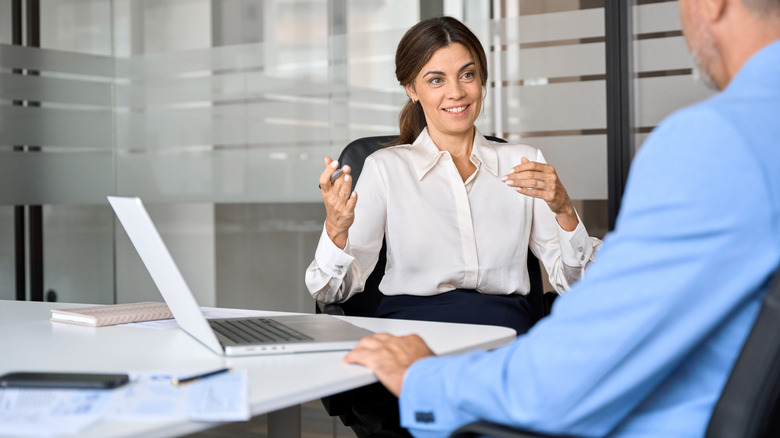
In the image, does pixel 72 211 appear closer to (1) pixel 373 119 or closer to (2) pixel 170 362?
(1) pixel 373 119

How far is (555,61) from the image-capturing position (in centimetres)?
373

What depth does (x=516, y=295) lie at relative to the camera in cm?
250

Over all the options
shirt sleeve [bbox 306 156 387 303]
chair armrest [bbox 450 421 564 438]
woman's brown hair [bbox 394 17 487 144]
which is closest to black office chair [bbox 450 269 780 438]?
chair armrest [bbox 450 421 564 438]

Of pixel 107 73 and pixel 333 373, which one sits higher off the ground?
pixel 107 73

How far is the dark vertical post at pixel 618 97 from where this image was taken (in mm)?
3582

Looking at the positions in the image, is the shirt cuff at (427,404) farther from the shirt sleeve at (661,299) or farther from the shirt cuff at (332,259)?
the shirt cuff at (332,259)

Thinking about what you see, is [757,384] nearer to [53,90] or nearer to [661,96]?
[661,96]

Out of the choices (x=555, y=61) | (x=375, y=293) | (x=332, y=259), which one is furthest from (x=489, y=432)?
(x=555, y=61)

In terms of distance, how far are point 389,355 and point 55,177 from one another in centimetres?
415

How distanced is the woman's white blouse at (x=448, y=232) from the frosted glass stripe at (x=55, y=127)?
9.41 ft

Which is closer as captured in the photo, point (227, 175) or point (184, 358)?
point (184, 358)

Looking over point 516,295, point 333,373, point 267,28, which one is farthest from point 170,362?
point 267,28

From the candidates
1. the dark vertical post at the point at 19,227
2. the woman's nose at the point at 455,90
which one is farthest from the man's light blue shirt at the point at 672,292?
the dark vertical post at the point at 19,227

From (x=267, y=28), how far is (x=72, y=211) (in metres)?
1.69
